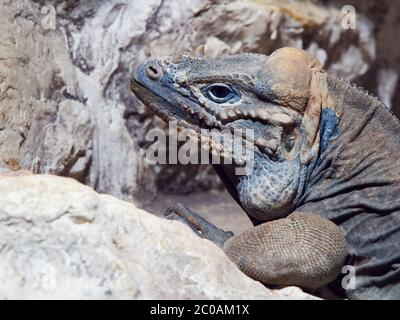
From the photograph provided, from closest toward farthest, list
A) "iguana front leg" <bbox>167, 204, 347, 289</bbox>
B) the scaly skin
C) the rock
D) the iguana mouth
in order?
1. the rock
2. "iguana front leg" <bbox>167, 204, 347, 289</bbox>
3. the scaly skin
4. the iguana mouth

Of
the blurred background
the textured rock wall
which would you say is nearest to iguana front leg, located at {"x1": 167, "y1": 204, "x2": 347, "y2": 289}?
the blurred background

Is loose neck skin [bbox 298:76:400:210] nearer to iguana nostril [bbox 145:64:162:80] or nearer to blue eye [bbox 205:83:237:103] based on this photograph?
blue eye [bbox 205:83:237:103]

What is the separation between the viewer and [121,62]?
5590mm

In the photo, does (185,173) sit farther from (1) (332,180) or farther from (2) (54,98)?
(1) (332,180)

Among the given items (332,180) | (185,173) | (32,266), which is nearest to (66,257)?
(32,266)

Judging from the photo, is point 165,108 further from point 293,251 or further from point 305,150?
point 293,251

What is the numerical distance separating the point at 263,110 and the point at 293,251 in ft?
2.33

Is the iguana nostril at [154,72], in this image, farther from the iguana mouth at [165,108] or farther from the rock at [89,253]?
the rock at [89,253]

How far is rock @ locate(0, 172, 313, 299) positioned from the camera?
261 centimetres

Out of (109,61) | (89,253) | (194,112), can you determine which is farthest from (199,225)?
(109,61)

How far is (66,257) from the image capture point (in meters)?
2.68

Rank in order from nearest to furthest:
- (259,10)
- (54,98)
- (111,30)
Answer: (54,98), (111,30), (259,10)

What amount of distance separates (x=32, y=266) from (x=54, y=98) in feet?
7.75

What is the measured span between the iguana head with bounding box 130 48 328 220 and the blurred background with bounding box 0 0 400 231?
0.52 meters
